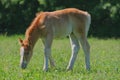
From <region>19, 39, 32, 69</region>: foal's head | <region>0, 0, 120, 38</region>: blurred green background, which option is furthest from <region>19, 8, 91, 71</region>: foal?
<region>0, 0, 120, 38</region>: blurred green background

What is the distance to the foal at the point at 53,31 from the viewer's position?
11.5 m

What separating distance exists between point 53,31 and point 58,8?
1441 cm

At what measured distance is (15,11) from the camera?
27.8 metres

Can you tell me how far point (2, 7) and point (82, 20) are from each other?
1594 cm

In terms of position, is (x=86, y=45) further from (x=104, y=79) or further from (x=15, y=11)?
(x=15, y=11)

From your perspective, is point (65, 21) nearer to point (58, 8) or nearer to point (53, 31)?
point (53, 31)

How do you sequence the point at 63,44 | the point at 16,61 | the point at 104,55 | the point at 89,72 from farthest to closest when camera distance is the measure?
the point at 63,44
the point at 104,55
the point at 16,61
the point at 89,72

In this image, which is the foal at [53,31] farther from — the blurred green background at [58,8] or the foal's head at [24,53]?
the blurred green background at [58,8]

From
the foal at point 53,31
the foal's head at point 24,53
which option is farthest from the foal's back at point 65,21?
the foal's head at point 24,53

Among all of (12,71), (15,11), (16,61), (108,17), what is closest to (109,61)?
(16,61)

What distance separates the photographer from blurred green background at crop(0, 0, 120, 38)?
25766 mm

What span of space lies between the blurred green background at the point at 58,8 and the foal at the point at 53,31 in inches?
509

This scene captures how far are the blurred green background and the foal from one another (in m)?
12.9

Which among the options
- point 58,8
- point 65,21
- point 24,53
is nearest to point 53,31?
point 65,21
